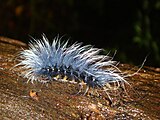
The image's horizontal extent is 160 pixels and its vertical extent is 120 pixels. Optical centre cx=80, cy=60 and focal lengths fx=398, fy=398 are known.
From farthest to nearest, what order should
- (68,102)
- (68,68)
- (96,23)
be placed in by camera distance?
(96,23) → (68,68) → (68,102)

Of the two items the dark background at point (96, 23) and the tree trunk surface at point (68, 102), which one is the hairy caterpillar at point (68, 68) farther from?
the dark background at point (96, 23)

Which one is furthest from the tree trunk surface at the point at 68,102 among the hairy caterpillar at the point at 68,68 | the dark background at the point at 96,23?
the dark background at the point at 96,23

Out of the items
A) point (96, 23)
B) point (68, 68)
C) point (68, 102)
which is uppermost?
point (96, 23)

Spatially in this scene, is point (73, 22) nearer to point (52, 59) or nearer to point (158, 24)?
point (158, 24)

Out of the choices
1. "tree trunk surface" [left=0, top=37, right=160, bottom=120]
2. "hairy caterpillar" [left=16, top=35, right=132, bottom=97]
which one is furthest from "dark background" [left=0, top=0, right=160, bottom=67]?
"tree trunk surface" [left=0, top=37, right=160, bottom=120]

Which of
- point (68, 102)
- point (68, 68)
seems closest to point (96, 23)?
point (68, 68)

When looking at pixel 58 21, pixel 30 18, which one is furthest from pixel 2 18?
pixel 58 21

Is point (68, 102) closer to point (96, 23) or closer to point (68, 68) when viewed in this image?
point (68, 68)
